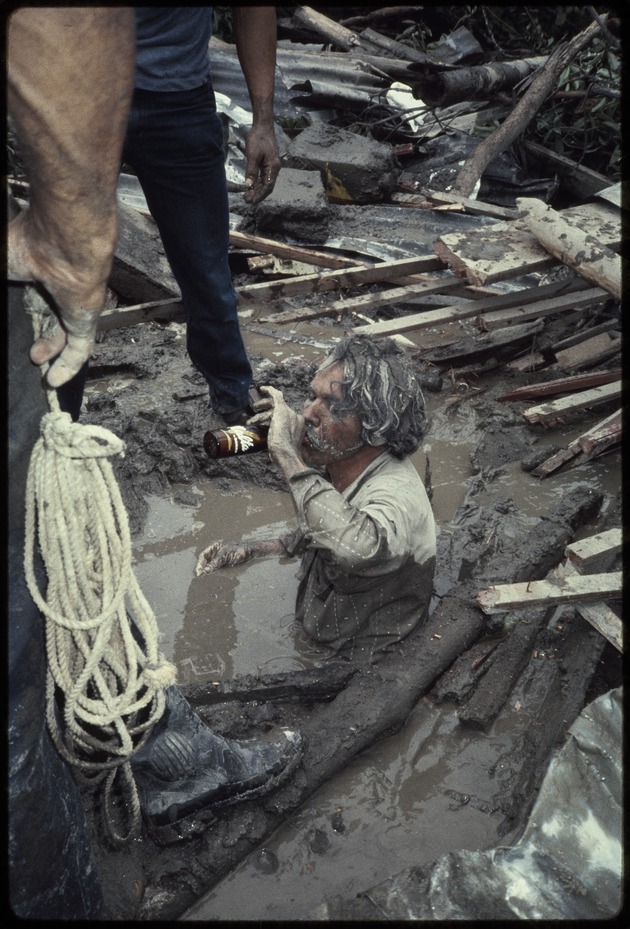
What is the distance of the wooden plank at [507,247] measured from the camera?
5.35 meters

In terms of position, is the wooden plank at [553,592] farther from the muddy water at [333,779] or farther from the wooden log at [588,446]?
the wooden log at [588,446]

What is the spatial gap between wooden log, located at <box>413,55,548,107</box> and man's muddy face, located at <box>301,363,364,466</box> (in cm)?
583

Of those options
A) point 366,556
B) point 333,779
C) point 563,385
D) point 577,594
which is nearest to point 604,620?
point 577,594

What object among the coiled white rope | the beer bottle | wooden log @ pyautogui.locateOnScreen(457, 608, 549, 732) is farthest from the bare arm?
the coiled white rope

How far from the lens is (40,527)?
2172mm

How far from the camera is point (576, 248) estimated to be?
17.4ft

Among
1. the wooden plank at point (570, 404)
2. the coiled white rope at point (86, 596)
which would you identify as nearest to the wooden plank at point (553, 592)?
the coiled white rope at point (86, 596)

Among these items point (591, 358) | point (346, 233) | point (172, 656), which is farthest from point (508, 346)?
point (172, 656)

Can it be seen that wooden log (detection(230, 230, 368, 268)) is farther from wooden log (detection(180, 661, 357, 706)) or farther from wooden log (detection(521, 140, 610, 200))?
wooden log (detection(180, 661, 357, 706))

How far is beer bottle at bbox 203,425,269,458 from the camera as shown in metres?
3.92

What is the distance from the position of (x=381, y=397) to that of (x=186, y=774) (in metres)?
1.68

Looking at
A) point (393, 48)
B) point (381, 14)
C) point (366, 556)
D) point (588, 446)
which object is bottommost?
point (588, 446)

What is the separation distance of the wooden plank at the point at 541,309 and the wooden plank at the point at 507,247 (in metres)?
0.44

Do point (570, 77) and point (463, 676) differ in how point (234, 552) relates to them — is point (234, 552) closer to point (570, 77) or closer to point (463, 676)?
point (463, 676)
